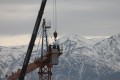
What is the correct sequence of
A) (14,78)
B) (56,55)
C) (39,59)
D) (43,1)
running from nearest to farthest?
1. (43,1)
2. (56,55)
3. (39,59)
4. (14,78)

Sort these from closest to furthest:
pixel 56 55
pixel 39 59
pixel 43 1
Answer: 1. pixel 43 1
2. pixel 56 55
3. pixel 39 59

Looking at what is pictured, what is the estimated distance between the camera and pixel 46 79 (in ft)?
467

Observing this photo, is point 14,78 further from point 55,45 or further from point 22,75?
point 22,75

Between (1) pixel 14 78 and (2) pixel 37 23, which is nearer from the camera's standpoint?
(2) pixel 37 23

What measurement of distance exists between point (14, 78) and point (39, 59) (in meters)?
15.9

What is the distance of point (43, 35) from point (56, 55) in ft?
105

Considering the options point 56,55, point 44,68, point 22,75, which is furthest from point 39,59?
point 22,75

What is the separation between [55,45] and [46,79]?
2802 cm

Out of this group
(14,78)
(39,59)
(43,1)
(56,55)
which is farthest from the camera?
(14,78)

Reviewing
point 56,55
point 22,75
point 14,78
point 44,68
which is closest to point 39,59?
point 44,68

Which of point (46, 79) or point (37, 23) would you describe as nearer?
point (37, 23)

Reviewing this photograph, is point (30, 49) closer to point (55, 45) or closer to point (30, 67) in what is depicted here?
point (55, 45)

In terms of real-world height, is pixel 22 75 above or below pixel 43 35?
below

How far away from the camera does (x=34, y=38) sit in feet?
292
